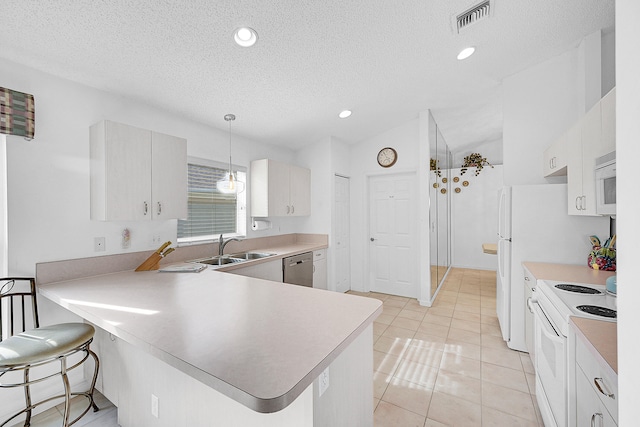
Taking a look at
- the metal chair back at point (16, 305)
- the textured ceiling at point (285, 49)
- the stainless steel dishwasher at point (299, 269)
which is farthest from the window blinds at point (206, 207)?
the metal chair back at point (16, 305)

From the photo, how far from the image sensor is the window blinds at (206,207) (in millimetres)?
3027

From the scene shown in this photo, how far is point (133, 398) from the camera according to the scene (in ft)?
5.26

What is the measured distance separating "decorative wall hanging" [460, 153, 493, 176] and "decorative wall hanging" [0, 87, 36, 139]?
22.8 ft

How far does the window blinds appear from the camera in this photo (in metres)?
3.03

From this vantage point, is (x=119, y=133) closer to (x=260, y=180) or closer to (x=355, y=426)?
(x=260, y=180)

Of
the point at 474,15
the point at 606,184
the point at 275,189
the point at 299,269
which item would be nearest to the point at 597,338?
the point at 606,184

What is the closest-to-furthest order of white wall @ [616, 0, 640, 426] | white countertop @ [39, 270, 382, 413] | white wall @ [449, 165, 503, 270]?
white wall @ [616, 0, 640, 426], white countertop @ [39, 270, 382, 413], white wall @ [449, 165, 503, 270]

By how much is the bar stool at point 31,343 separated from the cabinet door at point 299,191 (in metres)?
2.67

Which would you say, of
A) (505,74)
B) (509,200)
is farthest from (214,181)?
(505,74)

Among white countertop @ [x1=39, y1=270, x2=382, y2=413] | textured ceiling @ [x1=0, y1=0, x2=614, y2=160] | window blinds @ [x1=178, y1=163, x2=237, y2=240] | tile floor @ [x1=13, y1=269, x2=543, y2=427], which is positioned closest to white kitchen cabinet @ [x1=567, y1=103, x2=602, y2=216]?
textured ceiling @ [x1=0, y1=0, x2=614, y2=160]

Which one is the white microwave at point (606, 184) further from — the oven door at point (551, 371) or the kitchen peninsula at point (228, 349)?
the kitchen peninsula at point (228, 349)

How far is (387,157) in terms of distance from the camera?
4379 mm

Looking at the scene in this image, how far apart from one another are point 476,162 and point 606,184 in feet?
16.4

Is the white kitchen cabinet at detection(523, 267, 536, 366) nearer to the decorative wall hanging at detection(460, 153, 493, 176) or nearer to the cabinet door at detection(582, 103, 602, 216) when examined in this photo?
the cabinet door at detection(582, 103, 602, 216)
